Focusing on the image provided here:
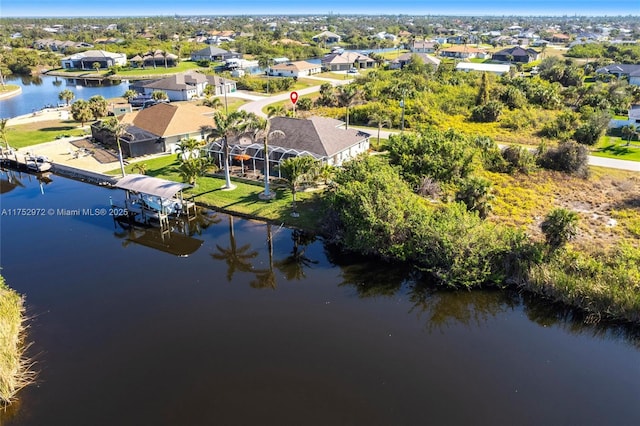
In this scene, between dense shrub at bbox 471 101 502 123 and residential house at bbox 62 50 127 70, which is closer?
dense shrub at bbox 471 101 502 123

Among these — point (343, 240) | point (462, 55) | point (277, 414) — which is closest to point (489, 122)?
point (343, 240)

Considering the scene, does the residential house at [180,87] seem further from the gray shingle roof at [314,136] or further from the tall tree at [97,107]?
the gray shingle roof at [314,136]

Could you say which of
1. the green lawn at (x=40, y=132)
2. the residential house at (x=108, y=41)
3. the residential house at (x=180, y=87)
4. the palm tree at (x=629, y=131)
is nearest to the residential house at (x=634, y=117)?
the palm tree at (x=629, y=131)

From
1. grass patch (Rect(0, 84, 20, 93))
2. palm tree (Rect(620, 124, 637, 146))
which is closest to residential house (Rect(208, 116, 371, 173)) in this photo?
palm tree (Rect(620, 124, 637, 146))

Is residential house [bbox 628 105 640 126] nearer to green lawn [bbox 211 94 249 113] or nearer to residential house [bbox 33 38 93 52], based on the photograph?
green lawn [bbox 211 94 249 113]

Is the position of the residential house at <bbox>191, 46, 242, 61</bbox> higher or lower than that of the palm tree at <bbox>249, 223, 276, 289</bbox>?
higher

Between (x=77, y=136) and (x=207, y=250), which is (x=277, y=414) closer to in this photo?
(x=207, y=250)
